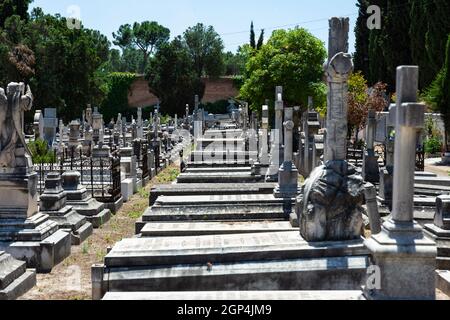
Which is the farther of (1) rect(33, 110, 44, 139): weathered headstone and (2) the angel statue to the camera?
Result: (1) rect(33, 110, 44, 139): weathered headstone

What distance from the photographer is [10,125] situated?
30.4 ft

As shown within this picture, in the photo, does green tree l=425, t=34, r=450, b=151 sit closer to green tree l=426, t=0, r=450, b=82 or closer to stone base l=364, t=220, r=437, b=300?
green tree l=426, t=0, r=450, b=82

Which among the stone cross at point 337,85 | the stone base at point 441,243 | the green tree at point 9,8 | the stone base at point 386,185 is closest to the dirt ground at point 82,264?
the stone cross at point 337,85

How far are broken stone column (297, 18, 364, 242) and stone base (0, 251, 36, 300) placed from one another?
3.75 m

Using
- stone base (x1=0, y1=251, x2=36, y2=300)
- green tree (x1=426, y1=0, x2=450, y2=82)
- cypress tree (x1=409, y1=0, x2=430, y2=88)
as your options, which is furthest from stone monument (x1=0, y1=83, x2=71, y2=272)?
cypress tree (x1=409, y1=0, x2=430, y2=88)

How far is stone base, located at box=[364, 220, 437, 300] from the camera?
5.46 m

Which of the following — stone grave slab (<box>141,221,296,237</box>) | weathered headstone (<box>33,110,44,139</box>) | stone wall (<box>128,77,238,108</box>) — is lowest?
stone grave slab (<box>141,221,296,237</box>)

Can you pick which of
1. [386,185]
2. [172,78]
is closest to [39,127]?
[386,185]

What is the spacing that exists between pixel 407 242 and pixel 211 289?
8.56 ft

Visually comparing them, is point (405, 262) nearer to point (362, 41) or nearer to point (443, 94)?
point (443, 94)

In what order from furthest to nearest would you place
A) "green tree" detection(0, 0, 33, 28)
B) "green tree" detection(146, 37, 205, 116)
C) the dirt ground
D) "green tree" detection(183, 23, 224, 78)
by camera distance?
"green tree" detection(183, 23, 224, 78) < "green tree" detection(146, 37, 205, 116) < "green tree" detection(0, 0, 33, 28) < the dirt ground

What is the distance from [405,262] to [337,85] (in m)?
3.34

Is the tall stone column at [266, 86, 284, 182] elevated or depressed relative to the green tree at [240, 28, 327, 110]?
depressed

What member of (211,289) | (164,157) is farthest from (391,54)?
(211,289)
